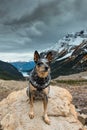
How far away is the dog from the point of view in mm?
14938

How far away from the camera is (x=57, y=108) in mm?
18422

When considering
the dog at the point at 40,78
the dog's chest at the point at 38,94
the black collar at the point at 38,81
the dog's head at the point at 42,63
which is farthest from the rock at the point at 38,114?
the dog's head at the point at 42,63

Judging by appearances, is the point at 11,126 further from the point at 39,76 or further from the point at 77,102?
the point at 77,102

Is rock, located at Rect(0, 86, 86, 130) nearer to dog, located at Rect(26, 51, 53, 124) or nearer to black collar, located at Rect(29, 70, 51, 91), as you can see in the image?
dog, located at Rect(26, 51, 53, 124)

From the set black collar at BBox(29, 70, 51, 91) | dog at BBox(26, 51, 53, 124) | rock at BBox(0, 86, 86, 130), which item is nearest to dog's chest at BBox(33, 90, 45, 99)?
dog at BBox(26, 51, 53, 124)


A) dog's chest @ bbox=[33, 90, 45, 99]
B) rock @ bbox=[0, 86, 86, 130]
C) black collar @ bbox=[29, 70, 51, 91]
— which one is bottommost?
rock @ bbox=[0, 86, 86, 130]

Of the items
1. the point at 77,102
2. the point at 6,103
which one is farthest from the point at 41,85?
the point at 77,102

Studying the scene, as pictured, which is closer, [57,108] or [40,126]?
[40,126]

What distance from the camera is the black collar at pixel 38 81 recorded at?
15706 mm

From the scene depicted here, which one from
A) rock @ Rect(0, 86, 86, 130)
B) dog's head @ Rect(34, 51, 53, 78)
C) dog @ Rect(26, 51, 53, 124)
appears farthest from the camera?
rock @ Rect(0, 86, 86, 130)

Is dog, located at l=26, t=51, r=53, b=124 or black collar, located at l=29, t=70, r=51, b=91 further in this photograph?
black collar, located at l=29, t=70, r=51, b=91

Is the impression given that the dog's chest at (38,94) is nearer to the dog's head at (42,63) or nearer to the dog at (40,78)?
the dog at (40,78)

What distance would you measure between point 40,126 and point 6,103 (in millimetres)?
3724

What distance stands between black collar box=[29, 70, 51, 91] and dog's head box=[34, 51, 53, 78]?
1.26ft
